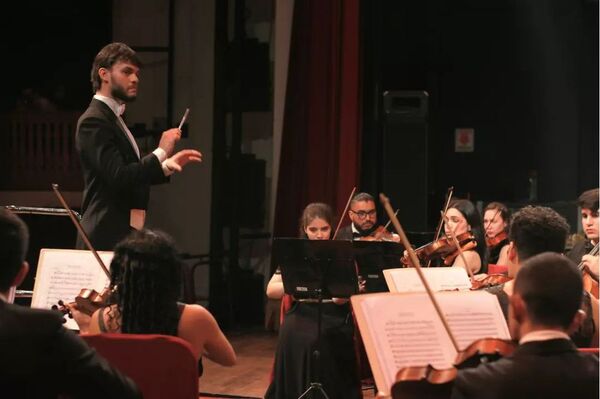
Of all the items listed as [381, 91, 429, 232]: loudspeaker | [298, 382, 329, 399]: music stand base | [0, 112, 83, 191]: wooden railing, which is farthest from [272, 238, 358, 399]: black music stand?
[0, 112, 83, 191]: wooden railing

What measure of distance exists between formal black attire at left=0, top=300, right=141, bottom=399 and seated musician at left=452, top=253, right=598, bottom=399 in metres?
0.73

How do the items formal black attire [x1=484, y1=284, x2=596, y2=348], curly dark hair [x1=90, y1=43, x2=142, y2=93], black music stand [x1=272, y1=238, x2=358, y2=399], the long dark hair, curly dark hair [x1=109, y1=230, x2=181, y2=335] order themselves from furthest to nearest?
1. the long dark hair
2. black music stand [x1=272, y1=238, x2=358, y2=399]
3. curly dark hair [x1=90, y1=43, x2=142, y2=93]
4. formal black attire [x1=484, y1=284, x2=596, y2=348]
5. curly dark hair [x1=109, y1=230, x2=181, y2=335]

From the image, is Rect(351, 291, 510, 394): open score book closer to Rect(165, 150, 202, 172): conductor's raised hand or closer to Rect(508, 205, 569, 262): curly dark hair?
Rect(508, 205, 569, 262): curly dark hair

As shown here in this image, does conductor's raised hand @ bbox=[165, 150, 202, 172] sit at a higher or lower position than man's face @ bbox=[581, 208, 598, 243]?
higher

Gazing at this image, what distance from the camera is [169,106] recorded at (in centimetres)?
717

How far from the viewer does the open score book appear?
236cm

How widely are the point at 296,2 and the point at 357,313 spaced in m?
4.71

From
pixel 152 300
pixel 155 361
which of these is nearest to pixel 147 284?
pixel 152 300

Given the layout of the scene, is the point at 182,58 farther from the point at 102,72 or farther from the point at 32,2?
the point at 102,72

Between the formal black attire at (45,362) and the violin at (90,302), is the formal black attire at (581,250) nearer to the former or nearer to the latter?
the violin at (90,302)

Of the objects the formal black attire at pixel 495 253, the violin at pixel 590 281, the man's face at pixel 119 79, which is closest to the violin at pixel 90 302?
the man's face at pixel 119 79

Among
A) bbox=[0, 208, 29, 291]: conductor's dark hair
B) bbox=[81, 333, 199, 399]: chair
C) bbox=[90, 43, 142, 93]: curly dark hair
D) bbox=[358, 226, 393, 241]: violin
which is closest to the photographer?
bbox=[0, 208, 29, 291]: conductor's dark hair

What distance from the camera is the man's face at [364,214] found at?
5402mm

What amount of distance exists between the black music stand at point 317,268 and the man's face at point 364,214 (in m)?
0.94
